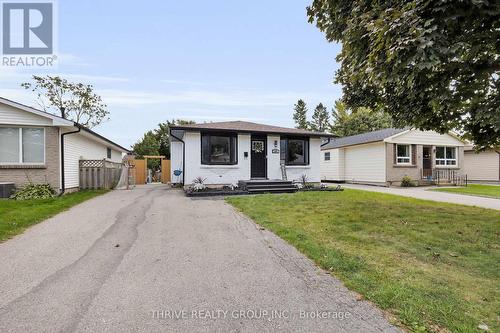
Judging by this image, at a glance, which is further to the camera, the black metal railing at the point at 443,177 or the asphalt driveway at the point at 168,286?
the black metal railing at the point at 443,177

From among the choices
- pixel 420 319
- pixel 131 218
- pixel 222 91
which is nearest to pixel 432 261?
pixel 420 319

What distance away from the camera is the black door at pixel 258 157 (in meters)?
13.9

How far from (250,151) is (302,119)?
1682 inches

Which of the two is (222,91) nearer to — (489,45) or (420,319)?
(489,45)

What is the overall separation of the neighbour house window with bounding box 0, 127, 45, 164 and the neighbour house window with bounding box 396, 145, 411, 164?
19104 millimetres

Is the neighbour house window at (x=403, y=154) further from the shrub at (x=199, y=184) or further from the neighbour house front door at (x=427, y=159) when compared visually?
the shrub at (x=199, y=184)

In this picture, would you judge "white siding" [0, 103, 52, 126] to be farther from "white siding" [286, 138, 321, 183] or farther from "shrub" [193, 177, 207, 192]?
"white siding" [286, 138, 321, 183]

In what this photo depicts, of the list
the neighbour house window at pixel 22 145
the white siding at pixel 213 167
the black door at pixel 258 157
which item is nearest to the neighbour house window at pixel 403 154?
the black door at pixel 258 157

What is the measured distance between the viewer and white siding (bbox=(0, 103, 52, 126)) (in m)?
10.4

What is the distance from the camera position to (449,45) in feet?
14.0

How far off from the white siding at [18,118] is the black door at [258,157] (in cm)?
848

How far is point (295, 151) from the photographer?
14.6 meters

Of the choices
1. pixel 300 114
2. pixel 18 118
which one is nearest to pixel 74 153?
pixel 18 118

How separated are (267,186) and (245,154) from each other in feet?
6.75
